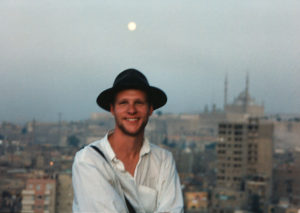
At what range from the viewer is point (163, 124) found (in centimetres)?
1570

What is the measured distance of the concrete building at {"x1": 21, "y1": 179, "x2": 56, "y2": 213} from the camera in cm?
874

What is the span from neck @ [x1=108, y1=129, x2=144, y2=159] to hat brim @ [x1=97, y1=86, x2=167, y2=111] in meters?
0.07

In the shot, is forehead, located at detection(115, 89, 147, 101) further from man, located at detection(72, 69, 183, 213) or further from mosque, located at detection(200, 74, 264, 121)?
mosque, located at detection(200, 74, 264, 121)

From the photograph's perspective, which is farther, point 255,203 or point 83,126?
point 255,203

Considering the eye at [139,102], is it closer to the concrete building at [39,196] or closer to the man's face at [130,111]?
the man's face at [130,111]

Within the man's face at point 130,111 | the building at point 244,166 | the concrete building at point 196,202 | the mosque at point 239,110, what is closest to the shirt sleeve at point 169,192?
the man's face at point 130,111

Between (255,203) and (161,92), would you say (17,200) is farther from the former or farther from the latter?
(161,92)

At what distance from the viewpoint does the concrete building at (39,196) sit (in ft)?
28.7

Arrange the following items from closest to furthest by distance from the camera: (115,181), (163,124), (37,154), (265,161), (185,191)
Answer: (115,181) < (37,154) < (185,191) < (163,124) < (265,161)

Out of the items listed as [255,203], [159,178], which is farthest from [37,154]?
[159,178]

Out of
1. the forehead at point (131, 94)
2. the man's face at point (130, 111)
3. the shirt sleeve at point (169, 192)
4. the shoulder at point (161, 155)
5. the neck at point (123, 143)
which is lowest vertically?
the shirt sleeve at point (169, 192)

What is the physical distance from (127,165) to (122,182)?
43 mm

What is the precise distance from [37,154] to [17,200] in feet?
3.75

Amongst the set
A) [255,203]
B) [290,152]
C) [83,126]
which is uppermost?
[83,126]
